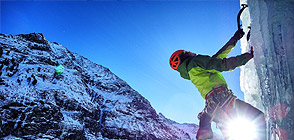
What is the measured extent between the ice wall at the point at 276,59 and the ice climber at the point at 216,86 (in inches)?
9.4

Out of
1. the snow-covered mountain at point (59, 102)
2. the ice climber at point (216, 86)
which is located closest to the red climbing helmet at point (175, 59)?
the ice climber at point (216, 86)

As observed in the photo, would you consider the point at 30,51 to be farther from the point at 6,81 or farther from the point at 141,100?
the point at 141,100

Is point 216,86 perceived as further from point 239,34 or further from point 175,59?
point 239,34

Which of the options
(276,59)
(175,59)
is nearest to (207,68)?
(175,59)

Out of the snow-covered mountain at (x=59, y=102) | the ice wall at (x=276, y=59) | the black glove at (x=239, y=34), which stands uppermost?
the snow-covered mountain at (x=59, y=102)

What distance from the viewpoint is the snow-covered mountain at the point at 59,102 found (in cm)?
4084

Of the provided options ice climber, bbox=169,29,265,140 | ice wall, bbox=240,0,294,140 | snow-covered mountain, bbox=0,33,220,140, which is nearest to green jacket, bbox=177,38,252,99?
ice climber, bbox=169,29,265,140

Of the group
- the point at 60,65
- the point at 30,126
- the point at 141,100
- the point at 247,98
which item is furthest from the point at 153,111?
the point at 247,98

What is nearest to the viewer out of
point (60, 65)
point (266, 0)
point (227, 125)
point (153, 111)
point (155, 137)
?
point (266, 0)

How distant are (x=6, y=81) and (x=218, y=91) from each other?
5321 cm

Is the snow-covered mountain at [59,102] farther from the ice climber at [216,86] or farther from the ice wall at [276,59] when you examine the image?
the ice wall at [276,59]

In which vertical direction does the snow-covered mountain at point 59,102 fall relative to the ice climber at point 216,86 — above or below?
above

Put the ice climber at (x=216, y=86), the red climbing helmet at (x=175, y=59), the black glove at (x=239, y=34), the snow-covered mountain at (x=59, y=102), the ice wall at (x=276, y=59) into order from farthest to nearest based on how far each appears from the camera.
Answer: the snow-covered mountain at (x=59, y=102) < the red climbing helmet at (x=175, y=59) < the black glove at (x=239, y=34) < the ice climber at (x=216, y=86) < the ice wall at (x=276, y=59)

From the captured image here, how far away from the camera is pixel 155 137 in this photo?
63.3 metres
